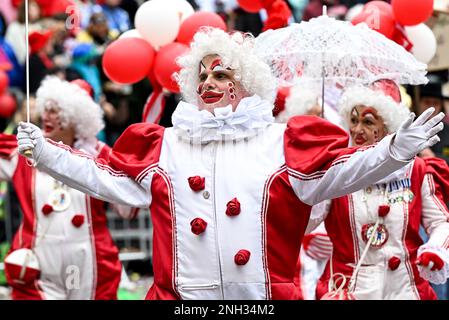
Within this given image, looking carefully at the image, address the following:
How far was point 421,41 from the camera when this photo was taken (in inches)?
291

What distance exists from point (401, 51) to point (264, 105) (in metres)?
1.20

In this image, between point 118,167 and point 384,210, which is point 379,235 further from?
point 118,167

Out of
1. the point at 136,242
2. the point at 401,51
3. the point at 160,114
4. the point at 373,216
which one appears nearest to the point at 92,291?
the point at 160,114

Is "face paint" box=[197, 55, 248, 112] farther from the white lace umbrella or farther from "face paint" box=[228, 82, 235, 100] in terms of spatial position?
the white lace umbrella

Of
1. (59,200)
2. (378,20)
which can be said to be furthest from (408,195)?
(59,200)

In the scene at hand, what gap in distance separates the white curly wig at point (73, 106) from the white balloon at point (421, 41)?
231cm

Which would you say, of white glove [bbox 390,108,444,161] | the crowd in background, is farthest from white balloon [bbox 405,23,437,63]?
the crowd in background

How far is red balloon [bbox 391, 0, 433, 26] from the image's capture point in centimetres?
707

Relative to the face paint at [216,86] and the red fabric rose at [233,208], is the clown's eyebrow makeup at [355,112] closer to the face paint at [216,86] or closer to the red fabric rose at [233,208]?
the face paint at [216,86]

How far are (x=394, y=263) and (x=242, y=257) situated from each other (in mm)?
1436

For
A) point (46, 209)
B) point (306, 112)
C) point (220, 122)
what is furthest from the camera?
point (306, 112)

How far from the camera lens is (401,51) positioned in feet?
21.2

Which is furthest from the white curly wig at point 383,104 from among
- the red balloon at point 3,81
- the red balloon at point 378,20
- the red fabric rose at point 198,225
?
the red balloon at point 3,81
